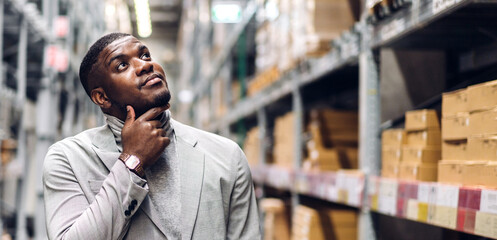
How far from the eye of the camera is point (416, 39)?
130 inches

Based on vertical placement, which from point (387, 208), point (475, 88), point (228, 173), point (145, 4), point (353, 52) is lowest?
point (387, 208)

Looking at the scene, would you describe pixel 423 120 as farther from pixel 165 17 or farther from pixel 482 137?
pixel 165 17

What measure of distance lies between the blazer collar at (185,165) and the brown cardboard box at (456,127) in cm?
114

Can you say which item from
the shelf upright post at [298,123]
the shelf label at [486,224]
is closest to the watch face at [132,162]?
the shelf label at [486,224]

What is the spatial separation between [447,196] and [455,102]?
1.38 ft

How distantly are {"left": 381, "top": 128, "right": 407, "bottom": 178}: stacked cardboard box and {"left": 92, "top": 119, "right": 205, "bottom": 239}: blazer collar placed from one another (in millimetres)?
1443

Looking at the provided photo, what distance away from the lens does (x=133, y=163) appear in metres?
1.77

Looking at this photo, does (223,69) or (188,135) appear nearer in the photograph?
(188,135)

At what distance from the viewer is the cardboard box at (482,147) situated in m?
2.36

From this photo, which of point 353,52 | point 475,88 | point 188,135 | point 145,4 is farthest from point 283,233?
point 145,4

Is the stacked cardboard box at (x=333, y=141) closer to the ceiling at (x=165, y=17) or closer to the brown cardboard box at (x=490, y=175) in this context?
the brown cardboard box at (x=490, y=175)

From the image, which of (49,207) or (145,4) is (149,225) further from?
(145,4)

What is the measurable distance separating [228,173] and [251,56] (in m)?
8.70

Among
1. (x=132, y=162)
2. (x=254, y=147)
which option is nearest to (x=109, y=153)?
(x=132, y=162)
